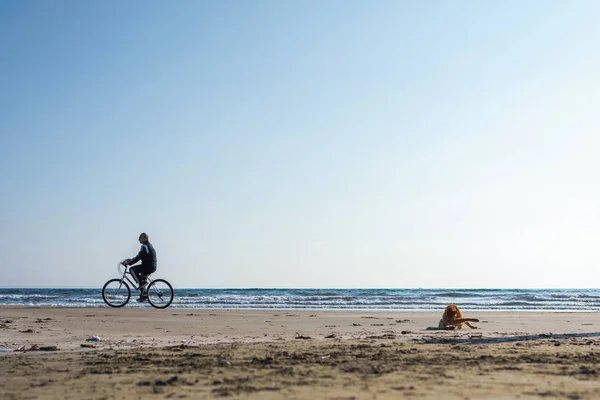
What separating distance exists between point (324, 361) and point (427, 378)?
1810 mm

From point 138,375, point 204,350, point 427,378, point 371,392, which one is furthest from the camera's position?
point 204,350

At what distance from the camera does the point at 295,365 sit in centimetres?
768

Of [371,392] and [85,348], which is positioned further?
[85,348]

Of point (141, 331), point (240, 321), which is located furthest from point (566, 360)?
point (240, 321)

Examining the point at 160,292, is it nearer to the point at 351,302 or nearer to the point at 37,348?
the point at 37,348

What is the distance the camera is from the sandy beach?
604 centimetres

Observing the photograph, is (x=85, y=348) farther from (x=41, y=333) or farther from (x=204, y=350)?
(x=41, y=333)

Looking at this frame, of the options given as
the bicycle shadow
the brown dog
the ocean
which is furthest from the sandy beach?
the ocean

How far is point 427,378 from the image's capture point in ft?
21.7

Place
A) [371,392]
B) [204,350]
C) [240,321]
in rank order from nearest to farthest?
[371,392] → [204,350] → [240,321]

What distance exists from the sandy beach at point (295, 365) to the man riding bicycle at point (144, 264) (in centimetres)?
195

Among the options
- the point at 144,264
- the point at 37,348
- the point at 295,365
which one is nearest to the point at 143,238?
the point at 144,264

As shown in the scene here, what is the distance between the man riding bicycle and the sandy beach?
1.95 m

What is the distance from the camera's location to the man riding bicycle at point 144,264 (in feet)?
49.2
